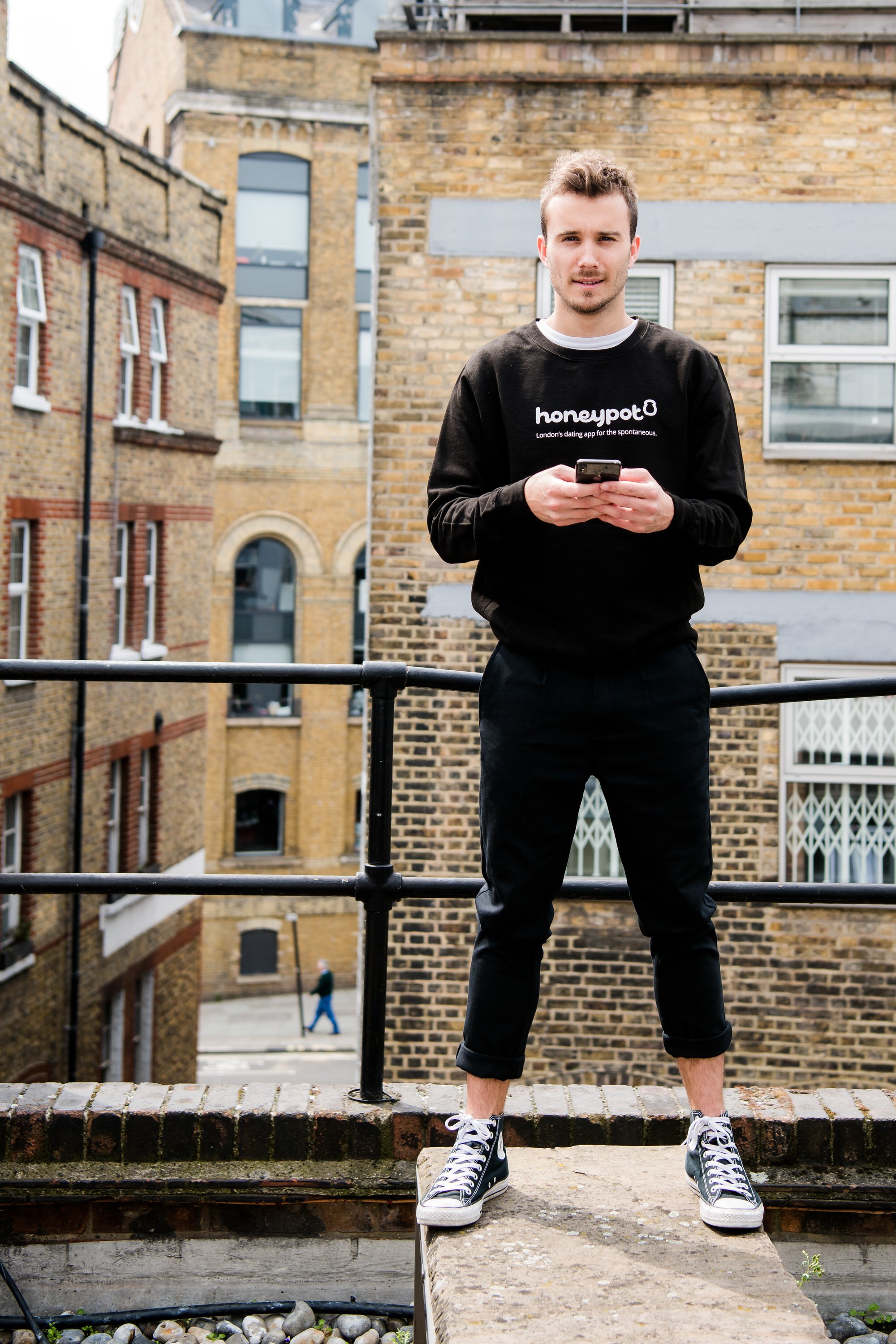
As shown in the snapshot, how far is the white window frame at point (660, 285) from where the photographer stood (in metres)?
9.62

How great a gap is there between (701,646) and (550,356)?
7.68 m

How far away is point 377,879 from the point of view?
2.59 m

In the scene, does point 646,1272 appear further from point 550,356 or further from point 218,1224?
point 550,356

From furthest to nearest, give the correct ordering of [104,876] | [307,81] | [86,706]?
[307,81] < [86,706] < [104,876]

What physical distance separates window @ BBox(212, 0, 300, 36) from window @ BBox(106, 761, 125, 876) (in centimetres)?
1750

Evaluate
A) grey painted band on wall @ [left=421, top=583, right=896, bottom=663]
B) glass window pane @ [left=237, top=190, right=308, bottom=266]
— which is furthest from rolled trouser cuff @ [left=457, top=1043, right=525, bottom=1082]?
glass window pane @ [left=237, top=190, right=308, bottom=266]

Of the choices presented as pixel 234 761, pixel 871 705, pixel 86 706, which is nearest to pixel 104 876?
pixel 871 705

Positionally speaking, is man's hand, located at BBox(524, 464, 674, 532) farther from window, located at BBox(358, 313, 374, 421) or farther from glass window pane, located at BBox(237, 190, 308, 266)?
glass window pane, located at BBox(237, 190, 308, 266)

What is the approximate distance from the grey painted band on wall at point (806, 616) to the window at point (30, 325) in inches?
332

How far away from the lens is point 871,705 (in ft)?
32.2

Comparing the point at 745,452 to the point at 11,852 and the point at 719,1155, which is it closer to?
the point at 719,1155

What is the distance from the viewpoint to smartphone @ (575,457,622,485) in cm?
195

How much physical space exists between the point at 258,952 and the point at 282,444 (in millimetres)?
10561

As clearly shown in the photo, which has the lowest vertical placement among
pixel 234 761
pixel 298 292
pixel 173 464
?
pixel 234 761
